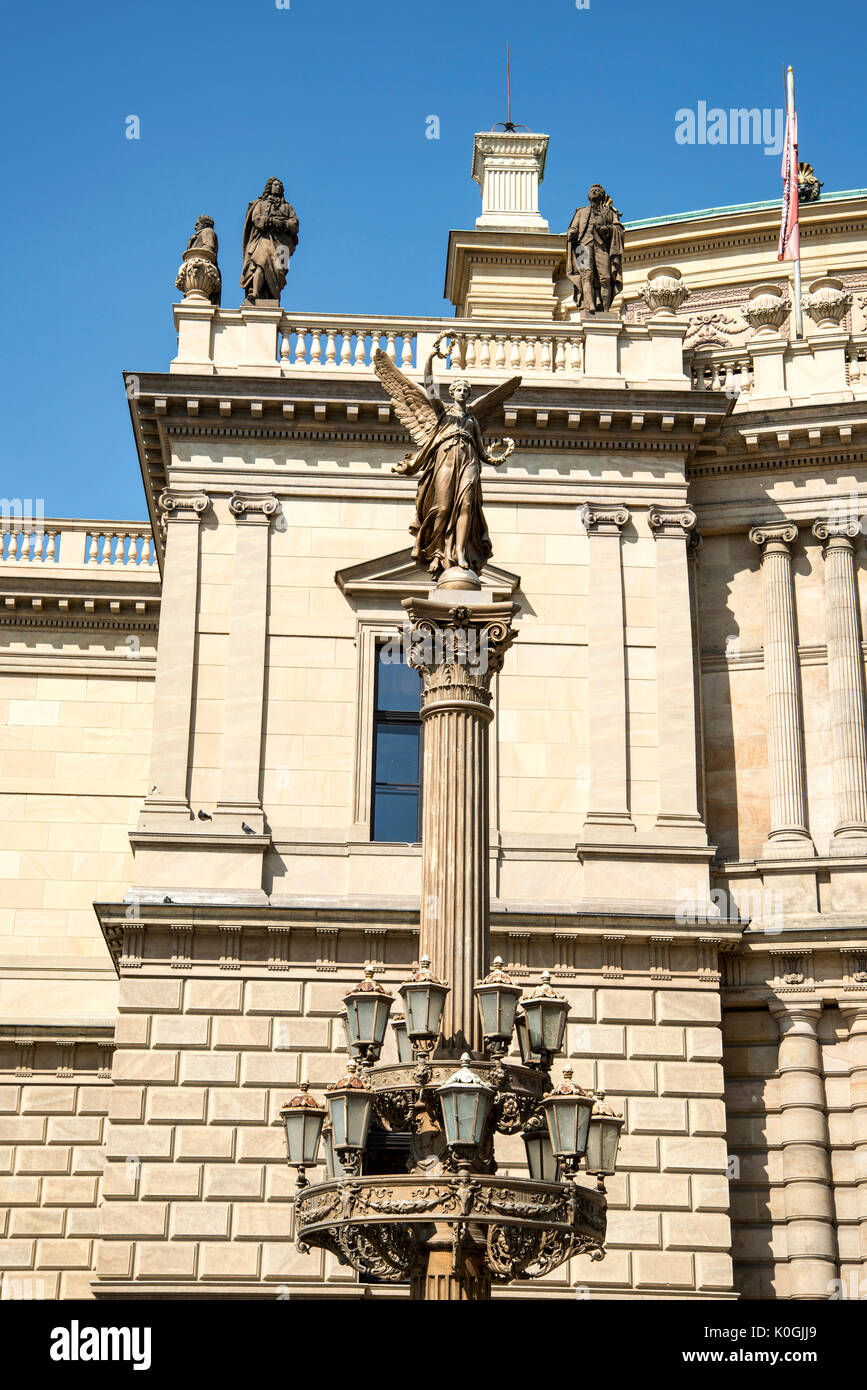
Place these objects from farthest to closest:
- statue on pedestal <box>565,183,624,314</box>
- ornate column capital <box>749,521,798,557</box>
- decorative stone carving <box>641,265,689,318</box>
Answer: decorative stone carving <box>641,265,689,318</box>, statue on pedestal <box>565,183,624,314</box>, ornate column capital <box>749,521,798,557</box>

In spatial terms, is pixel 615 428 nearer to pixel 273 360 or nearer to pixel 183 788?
pixel 273 360

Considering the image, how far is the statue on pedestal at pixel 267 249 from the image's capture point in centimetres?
3155

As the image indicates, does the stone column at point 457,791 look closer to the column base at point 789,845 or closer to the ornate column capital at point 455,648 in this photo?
the ornate column capital at point 455,648

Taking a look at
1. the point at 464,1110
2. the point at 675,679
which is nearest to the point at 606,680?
the point at 675,679

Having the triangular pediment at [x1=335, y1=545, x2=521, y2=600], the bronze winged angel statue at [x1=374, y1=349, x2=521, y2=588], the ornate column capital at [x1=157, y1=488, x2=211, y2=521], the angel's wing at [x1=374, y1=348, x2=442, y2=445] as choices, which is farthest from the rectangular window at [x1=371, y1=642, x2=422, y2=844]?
the bronze winged angel statue at [x1=374, y1=349, x2=521, y2=588]

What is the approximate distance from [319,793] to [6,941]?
7.09 metres

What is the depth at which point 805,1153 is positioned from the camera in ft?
89.7

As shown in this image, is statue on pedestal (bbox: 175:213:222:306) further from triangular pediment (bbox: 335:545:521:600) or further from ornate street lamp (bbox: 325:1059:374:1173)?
ornate street lamp (bbox: 325:1059:374:1173)

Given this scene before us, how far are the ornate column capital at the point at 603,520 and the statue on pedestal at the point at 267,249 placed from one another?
6.24 m

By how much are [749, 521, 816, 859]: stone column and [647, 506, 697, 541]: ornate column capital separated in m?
1.53

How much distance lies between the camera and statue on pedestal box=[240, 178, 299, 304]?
3155cm

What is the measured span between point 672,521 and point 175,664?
813cm

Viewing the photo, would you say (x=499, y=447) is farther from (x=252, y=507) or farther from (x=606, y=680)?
(x=252, y=507)

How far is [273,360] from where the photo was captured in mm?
30734
